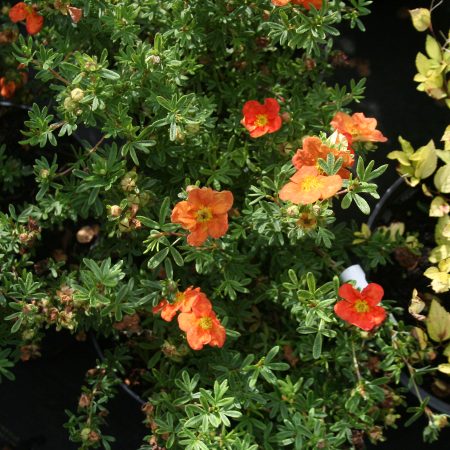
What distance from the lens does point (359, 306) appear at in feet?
5.23

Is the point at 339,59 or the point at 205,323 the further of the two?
the point at 339,59

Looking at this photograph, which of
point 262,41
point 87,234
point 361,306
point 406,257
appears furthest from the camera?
point 87,234

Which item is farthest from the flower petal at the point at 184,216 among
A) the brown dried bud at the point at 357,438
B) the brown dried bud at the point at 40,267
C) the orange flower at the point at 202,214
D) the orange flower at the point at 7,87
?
the orange flower at the point at 7,87

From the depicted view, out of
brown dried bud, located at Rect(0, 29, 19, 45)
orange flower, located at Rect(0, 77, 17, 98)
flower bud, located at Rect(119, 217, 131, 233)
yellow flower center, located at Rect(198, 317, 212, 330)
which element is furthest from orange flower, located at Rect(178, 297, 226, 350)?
orange flower, located at Rect(0, 77, 17, 98)

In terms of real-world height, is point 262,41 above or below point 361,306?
above

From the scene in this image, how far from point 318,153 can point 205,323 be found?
1.50 ft

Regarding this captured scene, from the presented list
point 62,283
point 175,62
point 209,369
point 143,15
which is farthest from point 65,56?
point 209,369

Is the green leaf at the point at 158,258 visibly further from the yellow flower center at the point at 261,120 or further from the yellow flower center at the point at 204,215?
the yellow flower center at the point at 261,120

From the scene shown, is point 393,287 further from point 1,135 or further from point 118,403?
point 1,135

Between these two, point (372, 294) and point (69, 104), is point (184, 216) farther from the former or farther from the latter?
point (372, 294)

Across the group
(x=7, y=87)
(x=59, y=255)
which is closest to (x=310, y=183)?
(x=59, y=255)

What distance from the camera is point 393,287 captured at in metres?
2.25

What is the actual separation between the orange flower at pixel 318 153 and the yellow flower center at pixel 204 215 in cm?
22

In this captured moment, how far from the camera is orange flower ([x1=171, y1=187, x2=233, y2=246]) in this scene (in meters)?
1.43
